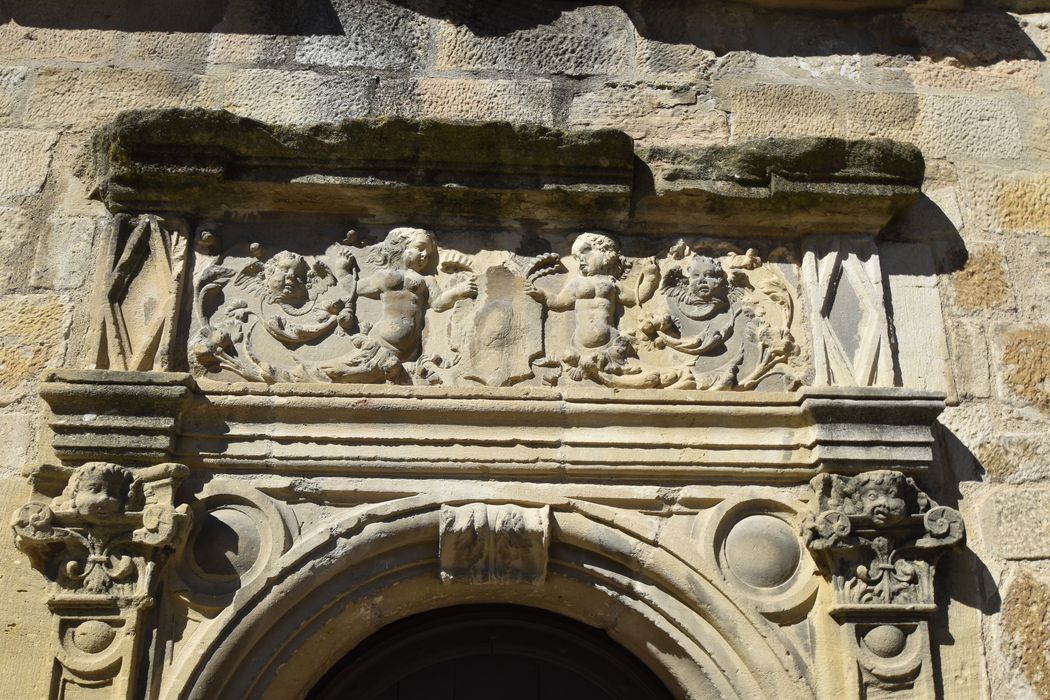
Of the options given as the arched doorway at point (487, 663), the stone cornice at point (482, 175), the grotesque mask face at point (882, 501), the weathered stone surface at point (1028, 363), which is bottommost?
the arched doorway at point (487, 663)

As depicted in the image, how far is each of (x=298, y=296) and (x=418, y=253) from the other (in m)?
0.37

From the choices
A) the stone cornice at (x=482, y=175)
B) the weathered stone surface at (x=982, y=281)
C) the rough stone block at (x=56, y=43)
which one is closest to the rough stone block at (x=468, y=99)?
the stone cornice at (x=482, y=175)

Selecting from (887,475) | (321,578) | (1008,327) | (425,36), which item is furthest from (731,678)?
(425,36)

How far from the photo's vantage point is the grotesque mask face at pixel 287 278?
3.09m

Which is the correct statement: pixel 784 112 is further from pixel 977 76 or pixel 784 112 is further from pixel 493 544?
pixel 493 544

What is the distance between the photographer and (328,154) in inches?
123

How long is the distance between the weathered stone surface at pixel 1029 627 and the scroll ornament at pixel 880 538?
0.23 metres

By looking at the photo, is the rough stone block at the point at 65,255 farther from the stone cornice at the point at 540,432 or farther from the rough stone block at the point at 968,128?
the rough stone block at the point at 968,128

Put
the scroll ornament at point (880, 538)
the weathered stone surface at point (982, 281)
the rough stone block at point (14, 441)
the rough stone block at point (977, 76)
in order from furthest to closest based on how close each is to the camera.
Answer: the rough stone block at point (977, 76), the weathered stone surface at point (982, 281), the rough stone block at point (14, 441), the scroll ornament at point (880, 538)

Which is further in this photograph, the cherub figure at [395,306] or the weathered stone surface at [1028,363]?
the weathered stone surface at [1028,363]

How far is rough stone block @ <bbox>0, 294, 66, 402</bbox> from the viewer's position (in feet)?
9.83

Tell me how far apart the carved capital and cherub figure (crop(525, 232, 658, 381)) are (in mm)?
461

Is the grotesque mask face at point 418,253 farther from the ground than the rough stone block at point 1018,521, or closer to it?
farther from the ground

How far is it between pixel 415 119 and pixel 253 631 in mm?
1500
